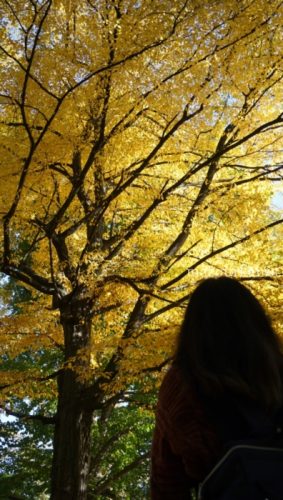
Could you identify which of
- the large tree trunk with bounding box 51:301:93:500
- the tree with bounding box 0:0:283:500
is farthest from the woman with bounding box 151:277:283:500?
the large tree trunk with bounding box 51:301:93:500

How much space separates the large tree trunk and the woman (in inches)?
127

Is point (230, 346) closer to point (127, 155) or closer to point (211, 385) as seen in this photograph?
point (211, 385)

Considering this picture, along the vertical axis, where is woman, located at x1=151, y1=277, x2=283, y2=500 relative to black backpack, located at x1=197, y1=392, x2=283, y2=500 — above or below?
above

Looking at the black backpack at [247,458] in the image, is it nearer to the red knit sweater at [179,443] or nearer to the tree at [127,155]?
the red knit sweater at [179,443]

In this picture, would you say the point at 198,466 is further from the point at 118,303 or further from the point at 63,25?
the point at 63,25

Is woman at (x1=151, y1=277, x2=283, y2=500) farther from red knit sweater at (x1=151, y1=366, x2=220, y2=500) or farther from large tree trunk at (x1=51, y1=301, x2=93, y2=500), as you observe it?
large tree trunk at (x1=51, y1=301, x2=93, y2=500)

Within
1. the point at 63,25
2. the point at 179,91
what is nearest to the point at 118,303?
the point at 179,91

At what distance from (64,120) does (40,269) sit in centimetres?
290

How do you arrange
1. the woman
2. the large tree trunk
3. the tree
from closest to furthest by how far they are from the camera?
the woman < the tree < the large tree trunk

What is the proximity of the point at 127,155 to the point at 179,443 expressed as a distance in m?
4.33

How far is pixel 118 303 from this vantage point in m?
5.27

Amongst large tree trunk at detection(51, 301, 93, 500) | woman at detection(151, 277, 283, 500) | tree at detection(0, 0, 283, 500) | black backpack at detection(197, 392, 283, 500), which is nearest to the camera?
black backpack at detection(197, 392, 283, 500)

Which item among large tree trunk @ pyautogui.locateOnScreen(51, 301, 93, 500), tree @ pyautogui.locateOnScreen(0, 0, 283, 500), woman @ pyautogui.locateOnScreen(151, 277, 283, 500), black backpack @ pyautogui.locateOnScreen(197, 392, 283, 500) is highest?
tree @ pyautogui.locateOnScreen(0, 0, 283, 500)

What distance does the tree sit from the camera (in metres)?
3.74
